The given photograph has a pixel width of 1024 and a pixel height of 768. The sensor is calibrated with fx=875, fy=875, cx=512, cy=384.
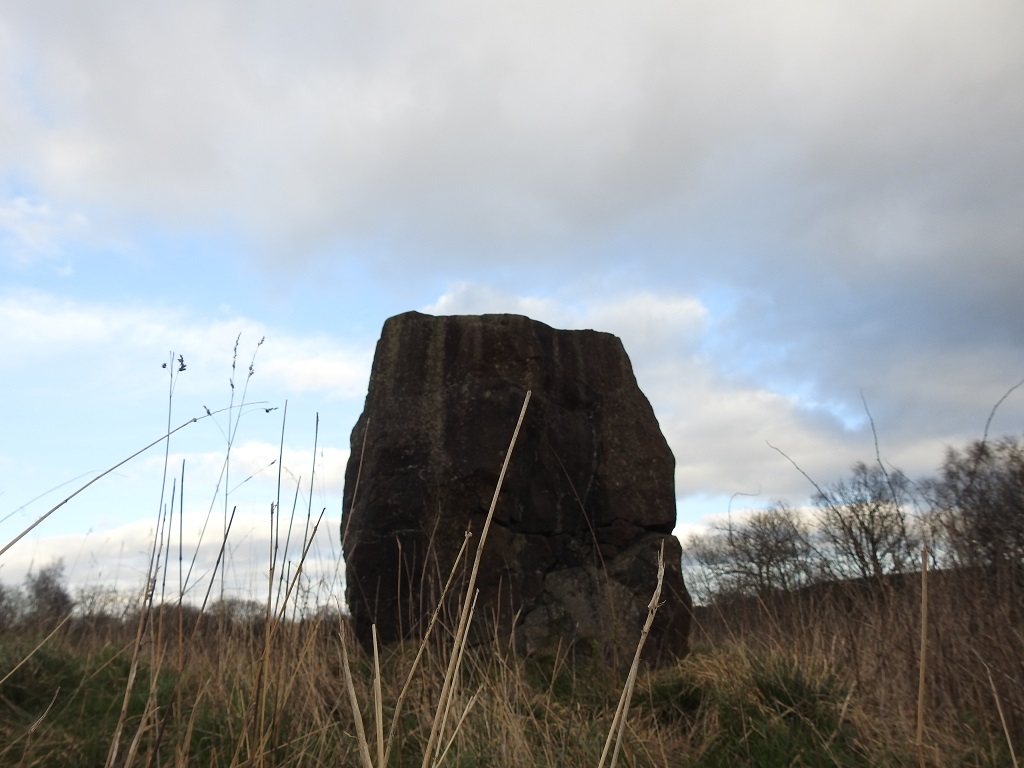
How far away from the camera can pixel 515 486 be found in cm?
504

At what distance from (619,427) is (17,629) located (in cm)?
A: 391

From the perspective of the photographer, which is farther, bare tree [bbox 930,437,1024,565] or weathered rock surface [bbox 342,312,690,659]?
weathered rock surface [bbox 342,312,690,659]

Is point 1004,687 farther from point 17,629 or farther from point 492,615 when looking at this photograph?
point 17,629

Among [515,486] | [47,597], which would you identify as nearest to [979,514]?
[515,486]

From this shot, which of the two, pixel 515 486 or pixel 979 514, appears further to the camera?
pixel 515 486

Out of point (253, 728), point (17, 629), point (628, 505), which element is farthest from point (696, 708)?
point (17, 629)

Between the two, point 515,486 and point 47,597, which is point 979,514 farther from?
point 47,597

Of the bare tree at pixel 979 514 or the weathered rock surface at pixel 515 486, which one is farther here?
the weathered rock surface at pixel 515 486

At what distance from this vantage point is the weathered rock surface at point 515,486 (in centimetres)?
483

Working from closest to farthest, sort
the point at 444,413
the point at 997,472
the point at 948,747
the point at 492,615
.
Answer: the point at 948,747, the point at 997,472, the point at 492,615, the point at 444,413

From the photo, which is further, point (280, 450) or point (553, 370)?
point (553, 370)

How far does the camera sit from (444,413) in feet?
16.8

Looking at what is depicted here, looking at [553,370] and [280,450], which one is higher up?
[553,370]

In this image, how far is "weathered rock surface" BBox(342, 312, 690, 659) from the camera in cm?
483
